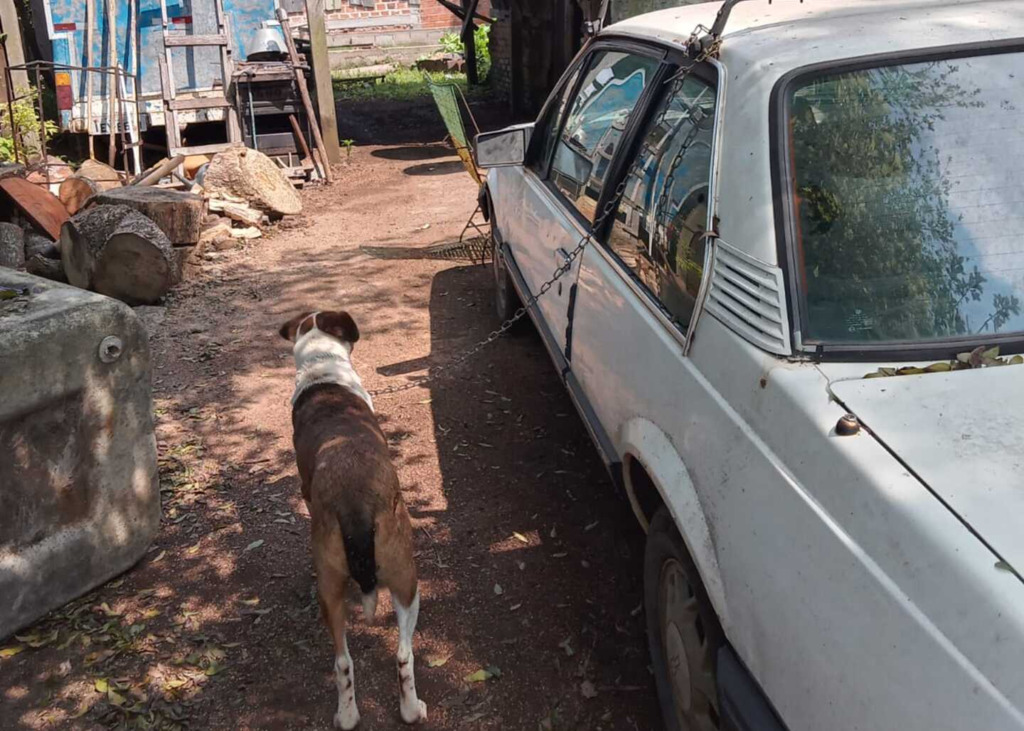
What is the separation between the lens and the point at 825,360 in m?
2.19

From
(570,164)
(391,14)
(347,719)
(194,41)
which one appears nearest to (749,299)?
(347,719)

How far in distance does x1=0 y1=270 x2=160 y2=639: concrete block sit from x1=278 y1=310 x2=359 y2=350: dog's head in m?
0.67

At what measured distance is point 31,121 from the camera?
36.0 ft

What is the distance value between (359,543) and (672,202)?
58.9 inches

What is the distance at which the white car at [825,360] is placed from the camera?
167cm

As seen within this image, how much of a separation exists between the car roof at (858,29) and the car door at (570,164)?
597 mm

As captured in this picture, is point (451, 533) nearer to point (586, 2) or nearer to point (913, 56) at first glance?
point (913, 56)

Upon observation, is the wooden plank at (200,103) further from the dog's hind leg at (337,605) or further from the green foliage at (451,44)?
the green foliage at (451,44)

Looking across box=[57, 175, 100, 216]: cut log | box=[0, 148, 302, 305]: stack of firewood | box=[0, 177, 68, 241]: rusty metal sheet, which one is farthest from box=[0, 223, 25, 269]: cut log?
box=[57, 175, 100, 216]: cut log

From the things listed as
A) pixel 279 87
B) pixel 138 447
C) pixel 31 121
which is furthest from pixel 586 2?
pixel 138 447

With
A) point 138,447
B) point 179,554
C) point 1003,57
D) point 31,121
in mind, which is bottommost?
point 179,554

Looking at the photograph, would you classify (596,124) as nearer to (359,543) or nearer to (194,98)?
(359,543)

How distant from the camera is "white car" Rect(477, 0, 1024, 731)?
1667mm

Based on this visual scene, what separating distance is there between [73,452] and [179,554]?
28.9 inches
